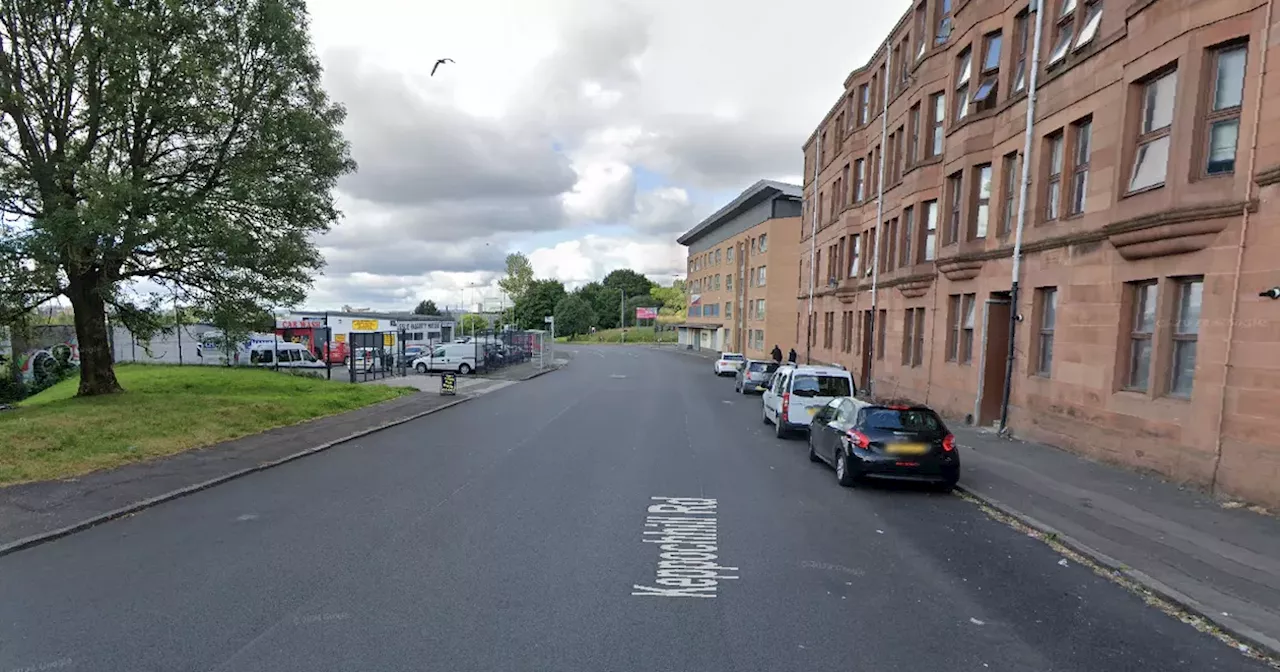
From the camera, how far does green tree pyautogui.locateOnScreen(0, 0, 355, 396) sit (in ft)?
44.1

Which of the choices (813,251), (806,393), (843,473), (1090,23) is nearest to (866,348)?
(813,251)

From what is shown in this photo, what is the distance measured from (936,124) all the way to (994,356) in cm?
839

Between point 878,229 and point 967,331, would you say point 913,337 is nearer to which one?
point 967,331

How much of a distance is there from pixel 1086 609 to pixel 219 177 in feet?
65.0

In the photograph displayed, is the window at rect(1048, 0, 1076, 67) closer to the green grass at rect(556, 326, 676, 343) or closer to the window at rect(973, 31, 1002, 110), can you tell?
the window at rect(973, 31, 1002, 110)

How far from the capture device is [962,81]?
18344 mm

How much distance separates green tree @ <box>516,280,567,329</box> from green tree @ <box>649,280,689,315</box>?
65.6 ft

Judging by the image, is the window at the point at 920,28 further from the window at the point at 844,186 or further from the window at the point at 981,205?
the window at the point at 844,186

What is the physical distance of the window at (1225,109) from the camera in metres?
9.38

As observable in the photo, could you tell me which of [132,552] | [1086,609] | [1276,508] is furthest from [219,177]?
[1276,508]

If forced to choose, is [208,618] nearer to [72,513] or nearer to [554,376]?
[72,513]

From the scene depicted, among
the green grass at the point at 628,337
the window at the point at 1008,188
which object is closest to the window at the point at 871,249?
the window at the point at 1008,188

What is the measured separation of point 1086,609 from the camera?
541cm

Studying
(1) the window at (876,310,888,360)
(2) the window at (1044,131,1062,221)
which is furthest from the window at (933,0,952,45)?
(1) the window at (876,310,888,360)
